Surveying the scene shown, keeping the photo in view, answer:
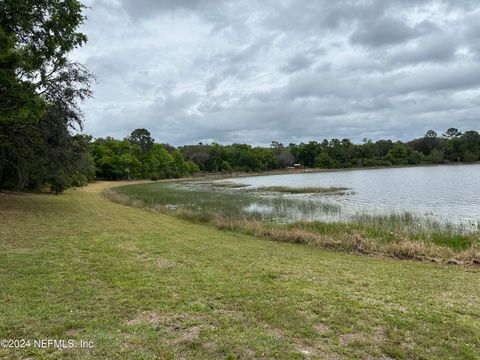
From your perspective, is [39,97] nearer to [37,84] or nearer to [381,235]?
[37,84]

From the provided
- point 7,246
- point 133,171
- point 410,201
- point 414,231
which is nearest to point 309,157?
point 133,171

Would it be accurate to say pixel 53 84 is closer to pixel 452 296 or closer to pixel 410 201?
pixel 452 296

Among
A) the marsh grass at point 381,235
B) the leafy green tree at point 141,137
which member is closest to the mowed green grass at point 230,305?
the marsh grass at point 381,235

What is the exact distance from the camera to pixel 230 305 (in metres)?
5.54

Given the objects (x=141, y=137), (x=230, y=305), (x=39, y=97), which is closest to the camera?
(x=230, y=305)

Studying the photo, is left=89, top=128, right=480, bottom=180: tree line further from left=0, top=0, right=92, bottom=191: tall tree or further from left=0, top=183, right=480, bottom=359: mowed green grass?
left=0, top=183, right=480, bottom=359: mowed green grass

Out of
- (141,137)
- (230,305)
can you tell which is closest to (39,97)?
(230,305)

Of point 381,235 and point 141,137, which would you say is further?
point 141,137

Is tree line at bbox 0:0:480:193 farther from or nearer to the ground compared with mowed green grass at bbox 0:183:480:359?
farther from the ground

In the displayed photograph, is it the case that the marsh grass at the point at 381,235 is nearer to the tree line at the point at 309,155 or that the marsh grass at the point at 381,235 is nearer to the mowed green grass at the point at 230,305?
the mowed green grass at the point at 230,305

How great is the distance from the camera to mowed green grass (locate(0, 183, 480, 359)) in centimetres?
419

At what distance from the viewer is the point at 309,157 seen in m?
134

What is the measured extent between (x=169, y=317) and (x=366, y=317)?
2.80 metres

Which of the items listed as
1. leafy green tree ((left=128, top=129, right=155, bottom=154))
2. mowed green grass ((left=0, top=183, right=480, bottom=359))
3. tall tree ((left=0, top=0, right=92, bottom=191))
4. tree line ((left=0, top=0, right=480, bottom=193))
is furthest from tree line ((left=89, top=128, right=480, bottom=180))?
mowed green grass ((left=0, top=183, right=480, bottom=359))
